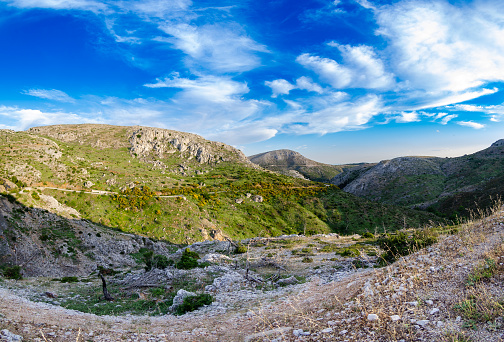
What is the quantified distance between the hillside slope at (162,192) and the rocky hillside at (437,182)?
27.8 metres

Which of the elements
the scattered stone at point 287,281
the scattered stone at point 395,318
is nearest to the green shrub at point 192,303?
the scattered stone at point 287,281

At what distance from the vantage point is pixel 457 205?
91.1 metres

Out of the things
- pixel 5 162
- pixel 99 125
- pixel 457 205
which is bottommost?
pixel 457 205

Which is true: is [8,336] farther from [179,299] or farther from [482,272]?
[482,272]

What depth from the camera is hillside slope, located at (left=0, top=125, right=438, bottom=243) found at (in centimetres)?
5869

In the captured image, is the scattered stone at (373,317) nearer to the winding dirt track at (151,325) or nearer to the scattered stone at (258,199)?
the winding dirt track at (151,325)

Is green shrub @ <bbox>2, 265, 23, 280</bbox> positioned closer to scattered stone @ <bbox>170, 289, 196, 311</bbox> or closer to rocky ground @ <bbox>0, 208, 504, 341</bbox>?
rocky ground @ <bbox>0, 208, 504, 341</bbox>

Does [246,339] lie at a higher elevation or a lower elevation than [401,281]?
lower

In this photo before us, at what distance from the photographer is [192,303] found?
592 inches

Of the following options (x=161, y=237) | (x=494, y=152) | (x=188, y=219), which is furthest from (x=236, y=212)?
(x=494, y=152)

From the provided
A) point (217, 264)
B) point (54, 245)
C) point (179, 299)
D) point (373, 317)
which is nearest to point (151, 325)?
point (179, 299)

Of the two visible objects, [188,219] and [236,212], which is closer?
[188,219]

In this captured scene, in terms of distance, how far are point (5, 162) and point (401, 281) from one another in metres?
86.7

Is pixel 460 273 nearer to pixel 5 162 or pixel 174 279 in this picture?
pixel 174 279
